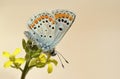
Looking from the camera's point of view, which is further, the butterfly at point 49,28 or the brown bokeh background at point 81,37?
the brown bokeh background at point 81,37

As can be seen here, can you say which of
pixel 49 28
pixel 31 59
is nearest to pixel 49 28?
pixel 49 28

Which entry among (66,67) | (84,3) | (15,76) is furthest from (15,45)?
(84,3)

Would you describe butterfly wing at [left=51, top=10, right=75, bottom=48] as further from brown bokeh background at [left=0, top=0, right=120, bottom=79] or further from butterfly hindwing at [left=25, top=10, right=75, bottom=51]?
brown bokeh background at [left=0, top=0, right=120, bottom=79]

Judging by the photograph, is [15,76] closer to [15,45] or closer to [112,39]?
[15,45]

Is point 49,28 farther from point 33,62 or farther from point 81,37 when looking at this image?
point 81,37

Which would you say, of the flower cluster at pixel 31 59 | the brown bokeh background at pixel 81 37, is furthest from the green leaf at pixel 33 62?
the brown bokeh background at pixel 81 37

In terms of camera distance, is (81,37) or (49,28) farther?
(81,37)

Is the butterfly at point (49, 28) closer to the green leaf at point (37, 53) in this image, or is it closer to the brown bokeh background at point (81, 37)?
the green leaf at point (37, 53)
